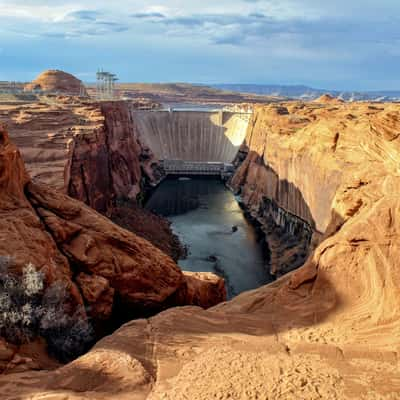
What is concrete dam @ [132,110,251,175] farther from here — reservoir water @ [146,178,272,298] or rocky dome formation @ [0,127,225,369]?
rocky dome formation @ [0,127,225,369]

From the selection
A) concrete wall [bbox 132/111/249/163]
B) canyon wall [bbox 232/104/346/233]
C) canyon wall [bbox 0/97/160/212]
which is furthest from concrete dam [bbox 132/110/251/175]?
canyon wall [bbox 0/97/160/212]

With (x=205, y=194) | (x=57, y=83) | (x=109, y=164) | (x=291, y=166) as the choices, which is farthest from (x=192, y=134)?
(x=291, y=166)

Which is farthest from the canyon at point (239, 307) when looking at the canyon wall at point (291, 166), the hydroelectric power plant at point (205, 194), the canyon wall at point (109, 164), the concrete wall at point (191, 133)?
the concrete wall at point (191, 133)

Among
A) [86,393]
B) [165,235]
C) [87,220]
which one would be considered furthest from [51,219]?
[165,235]

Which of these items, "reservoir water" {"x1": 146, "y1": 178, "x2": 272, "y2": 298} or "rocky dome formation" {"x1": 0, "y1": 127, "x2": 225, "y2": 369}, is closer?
"rocky dome formation" {"x1": 0, "y1": 127, "x2": 225, "y2": 369}

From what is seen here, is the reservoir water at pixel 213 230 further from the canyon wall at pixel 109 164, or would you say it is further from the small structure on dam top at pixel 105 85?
the small structure on dam top at pixel 105 85

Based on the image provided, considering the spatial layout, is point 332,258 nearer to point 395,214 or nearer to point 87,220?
point 395,214

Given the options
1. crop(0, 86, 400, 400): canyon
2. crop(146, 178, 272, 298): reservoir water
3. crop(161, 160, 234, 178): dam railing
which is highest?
crop(0, 86, 400, 400): canyon

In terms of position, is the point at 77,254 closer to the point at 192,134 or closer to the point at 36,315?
the point at 36,315
